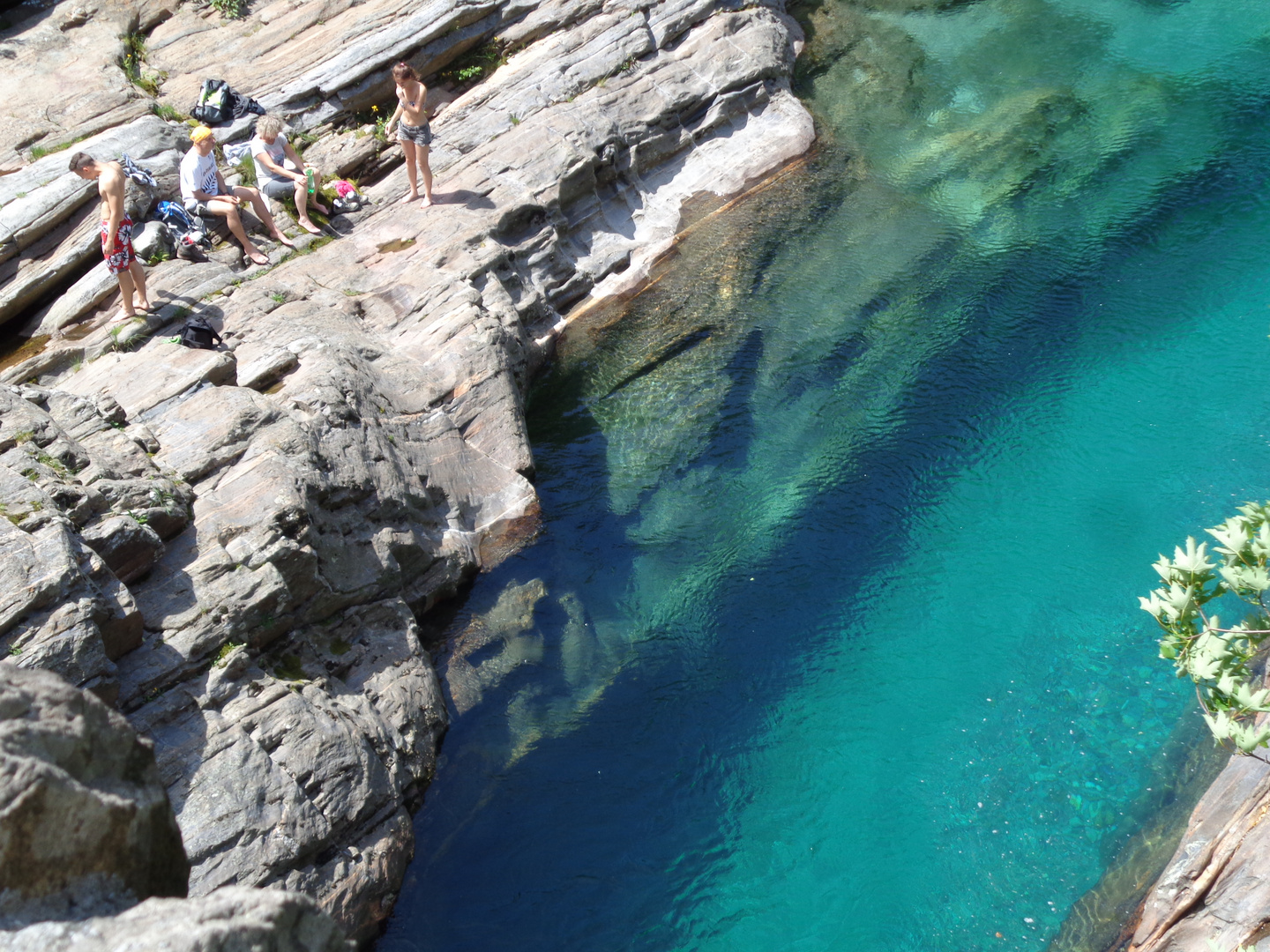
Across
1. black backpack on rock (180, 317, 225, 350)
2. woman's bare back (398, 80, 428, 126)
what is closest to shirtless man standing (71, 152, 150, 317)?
black backpack on rock (180, 317, 225, 350)

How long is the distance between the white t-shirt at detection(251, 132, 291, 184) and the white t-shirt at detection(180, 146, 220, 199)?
2.46 ft

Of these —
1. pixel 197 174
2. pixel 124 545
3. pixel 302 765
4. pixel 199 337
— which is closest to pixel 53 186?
pixel 197 174

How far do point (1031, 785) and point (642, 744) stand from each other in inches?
143

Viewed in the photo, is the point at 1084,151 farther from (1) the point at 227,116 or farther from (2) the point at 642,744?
(1) the point at 227,116

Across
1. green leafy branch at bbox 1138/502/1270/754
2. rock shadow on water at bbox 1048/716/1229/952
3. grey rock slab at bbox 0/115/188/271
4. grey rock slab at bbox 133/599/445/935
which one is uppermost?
grey rock slab at bbox 0/115/188/271

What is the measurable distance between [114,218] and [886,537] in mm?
10032

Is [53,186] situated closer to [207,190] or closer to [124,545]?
[207,190]

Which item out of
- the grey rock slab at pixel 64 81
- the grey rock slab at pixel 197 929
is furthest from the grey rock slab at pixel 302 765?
the grey rock slab at pixel 64 81

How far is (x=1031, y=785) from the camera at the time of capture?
8.52m

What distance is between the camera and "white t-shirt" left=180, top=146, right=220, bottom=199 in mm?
13219

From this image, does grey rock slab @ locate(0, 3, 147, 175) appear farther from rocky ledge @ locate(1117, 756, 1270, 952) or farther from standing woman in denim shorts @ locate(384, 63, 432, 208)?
rocky ledge @ locate(1117, 756, 1270, 952)

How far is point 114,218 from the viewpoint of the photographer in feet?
37.6

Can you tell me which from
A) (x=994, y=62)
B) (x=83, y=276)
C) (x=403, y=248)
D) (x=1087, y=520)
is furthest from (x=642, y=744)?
(x=994, y=62)

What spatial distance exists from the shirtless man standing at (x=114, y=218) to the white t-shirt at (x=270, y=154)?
8.73 ft
